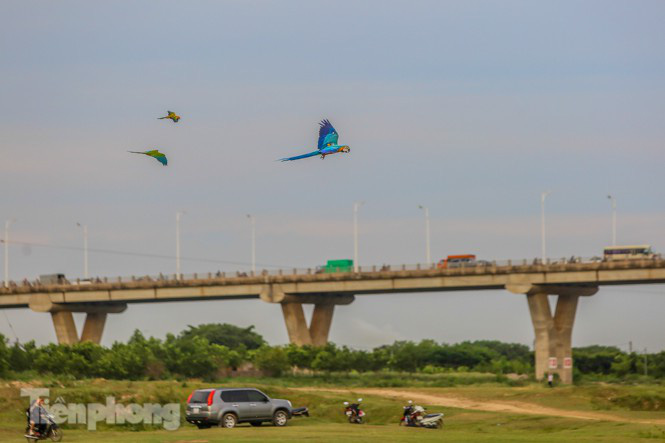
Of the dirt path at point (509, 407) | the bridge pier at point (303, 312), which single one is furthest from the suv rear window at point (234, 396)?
the bridge pier at point (303, 312)

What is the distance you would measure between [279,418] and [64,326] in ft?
281

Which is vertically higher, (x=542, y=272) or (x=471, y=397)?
(x=542, y=272)

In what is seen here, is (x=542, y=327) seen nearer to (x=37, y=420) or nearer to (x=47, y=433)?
(x=47, y=433)

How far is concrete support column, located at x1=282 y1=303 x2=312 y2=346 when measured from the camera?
123 m

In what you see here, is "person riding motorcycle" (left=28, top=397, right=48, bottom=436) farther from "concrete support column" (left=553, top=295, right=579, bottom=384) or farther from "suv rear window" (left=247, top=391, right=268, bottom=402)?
"concrete support column" (left=553, top=295, right=579, bottom=384)

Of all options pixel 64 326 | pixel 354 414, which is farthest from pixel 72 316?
pixel 354 414

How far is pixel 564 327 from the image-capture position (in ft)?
369

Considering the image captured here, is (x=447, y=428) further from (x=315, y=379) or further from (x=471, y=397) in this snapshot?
(x=315, y=379)

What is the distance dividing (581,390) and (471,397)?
10.4 meters

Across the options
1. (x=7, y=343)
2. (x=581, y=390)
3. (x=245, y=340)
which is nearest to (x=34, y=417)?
(x=581, y=390)

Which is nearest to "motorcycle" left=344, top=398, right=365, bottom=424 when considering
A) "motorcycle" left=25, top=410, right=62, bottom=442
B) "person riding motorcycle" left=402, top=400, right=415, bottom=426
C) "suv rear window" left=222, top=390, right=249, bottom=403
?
"person riding motorcycle" left=402, top=400, right=415, bottom=426

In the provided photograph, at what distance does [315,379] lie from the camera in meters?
108

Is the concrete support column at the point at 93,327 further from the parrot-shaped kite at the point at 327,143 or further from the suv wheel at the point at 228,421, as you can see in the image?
the parrot-shaped kite at the point at 327,143

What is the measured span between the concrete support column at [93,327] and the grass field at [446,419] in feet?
191
